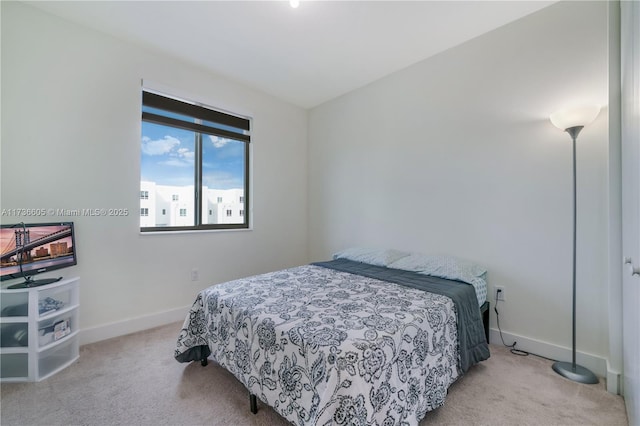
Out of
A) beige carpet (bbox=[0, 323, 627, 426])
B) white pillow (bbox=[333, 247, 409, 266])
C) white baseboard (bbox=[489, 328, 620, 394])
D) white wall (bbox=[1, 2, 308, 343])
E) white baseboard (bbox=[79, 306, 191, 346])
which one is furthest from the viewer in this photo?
white pillow (bbox=[333, 247, 409, 266])

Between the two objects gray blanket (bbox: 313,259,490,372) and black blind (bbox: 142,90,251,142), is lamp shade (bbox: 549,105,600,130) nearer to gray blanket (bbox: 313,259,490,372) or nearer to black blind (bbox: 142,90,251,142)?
gray blanket (bbox: 313,259,490,372)

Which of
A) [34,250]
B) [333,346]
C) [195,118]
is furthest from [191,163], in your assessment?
[333,346]

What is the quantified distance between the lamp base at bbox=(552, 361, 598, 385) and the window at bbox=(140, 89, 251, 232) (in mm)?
3164

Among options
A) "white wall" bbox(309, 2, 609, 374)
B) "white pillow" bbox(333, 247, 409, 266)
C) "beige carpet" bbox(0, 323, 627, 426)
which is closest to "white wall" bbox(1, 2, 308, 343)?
"beige carpet" bbox(0, 323, 627, 426)

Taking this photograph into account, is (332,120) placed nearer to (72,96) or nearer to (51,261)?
(72,96)

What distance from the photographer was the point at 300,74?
2951 millimetres

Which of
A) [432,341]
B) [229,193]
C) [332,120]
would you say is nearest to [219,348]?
[432,341]

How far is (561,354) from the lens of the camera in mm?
1908

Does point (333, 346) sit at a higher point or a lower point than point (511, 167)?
lower

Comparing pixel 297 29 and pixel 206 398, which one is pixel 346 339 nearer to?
pixel 206 398

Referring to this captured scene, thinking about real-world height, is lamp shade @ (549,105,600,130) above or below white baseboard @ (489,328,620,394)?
above

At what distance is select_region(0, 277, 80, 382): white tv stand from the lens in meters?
1.66

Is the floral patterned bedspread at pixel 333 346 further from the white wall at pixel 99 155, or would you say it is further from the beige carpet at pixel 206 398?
the white wall at pixel 99 155

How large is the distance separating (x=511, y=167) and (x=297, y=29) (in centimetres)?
212
